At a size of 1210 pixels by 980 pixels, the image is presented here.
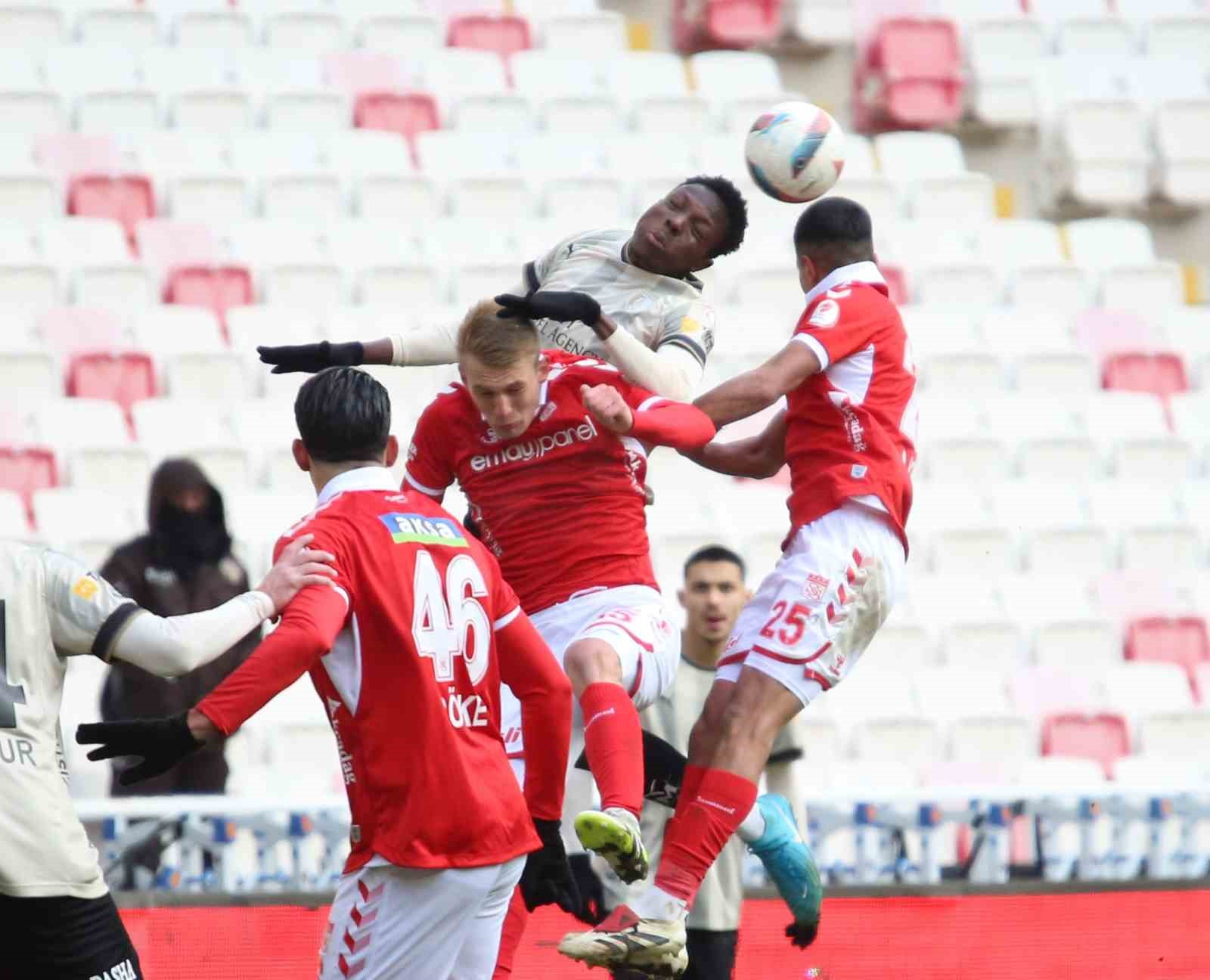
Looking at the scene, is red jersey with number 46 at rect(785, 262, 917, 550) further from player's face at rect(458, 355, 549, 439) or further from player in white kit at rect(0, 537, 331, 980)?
player in white kit at rect(0, 537, 331, 980)

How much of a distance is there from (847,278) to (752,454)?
59 cm

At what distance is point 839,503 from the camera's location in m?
5.34

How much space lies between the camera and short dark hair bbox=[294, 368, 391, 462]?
4129 millimetres

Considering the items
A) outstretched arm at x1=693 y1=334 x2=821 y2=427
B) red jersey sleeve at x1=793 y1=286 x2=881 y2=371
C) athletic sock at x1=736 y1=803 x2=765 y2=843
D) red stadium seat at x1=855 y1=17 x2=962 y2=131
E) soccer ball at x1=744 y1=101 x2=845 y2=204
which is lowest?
athletic sock at x1=736 y1=803 x2=765 y2=843

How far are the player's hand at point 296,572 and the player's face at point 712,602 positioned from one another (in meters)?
2.42

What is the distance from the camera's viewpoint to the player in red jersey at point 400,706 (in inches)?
159

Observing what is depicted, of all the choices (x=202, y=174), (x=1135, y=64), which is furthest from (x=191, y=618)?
(x=1135, y=64)

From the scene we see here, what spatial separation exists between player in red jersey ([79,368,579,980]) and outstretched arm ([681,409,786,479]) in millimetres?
1570

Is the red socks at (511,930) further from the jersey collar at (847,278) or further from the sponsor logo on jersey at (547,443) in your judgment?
the jersey collar at (847,278)

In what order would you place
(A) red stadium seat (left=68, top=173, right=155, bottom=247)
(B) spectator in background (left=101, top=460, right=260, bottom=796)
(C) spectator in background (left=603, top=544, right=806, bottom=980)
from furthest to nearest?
(A) red stadium seat (left=68, top=173, right=155, bottom=247) → (B) spectator in background (left=101, top=460, right=260, bottom=796) → (C) spectator in background (left=603, top=544, right=806, bottom=980)

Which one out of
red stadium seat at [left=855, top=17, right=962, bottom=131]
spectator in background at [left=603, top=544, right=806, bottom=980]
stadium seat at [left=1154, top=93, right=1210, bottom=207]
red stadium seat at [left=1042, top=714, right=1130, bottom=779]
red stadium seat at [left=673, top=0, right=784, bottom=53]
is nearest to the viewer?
spectator in background at [left=603, top=544, right=806, bottom=980]

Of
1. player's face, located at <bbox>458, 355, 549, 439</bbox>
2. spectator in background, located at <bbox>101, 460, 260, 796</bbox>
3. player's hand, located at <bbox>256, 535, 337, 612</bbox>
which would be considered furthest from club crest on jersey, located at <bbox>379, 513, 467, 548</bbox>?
spectator in background, located at <bbox>101, 460, 260, 796</bbox>

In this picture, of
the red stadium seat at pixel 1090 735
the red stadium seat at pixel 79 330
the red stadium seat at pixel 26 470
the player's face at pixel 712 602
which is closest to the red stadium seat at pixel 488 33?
the red stadium seat at pixel 79 330

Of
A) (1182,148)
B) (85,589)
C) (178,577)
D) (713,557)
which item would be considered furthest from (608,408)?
(1182,148)
